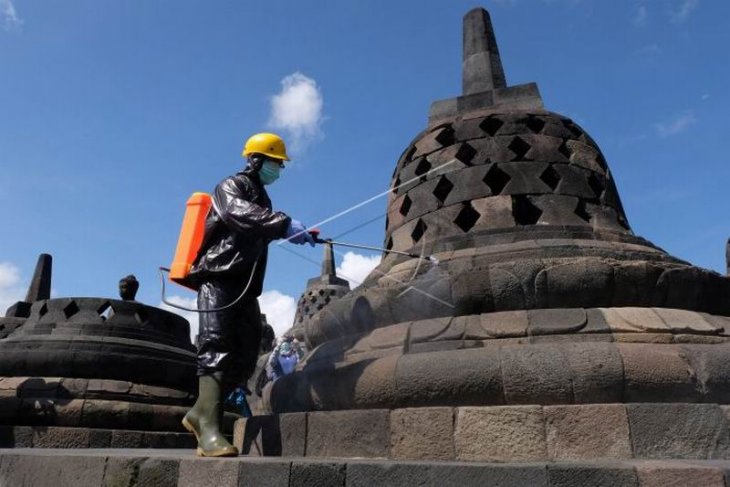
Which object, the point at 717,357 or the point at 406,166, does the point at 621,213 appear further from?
the point at 717,357

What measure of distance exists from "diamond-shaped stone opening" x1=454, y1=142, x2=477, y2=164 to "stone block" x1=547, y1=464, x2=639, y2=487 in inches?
157

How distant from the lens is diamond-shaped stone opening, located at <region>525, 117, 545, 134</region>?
6.04 meters

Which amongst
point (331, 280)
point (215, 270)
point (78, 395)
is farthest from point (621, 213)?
point (331, 280)

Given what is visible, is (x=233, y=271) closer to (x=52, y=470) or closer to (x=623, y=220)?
(x=52, y=470)

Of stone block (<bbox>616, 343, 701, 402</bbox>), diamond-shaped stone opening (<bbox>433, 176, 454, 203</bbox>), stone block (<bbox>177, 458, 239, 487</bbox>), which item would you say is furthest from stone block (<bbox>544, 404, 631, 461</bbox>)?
diamond-shaped stone opening (<bbox>433, 176, 454, 203</bbox>)

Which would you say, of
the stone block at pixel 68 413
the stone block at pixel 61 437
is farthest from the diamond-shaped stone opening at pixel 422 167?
the stone block at pixel 68 413

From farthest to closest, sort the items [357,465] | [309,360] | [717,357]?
[309,360] → [717,357] → [357,465]

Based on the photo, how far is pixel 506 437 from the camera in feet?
10.4

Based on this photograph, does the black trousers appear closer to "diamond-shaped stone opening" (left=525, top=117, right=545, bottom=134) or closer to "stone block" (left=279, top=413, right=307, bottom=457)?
"stone block" (left=279, top=413, right=307, bottom=457)

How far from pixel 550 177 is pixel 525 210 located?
19.7 inches

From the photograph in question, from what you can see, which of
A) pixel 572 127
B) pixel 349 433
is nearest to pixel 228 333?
pixel 349 433

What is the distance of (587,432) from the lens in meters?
3.08

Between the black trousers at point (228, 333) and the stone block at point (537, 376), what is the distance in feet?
5.46

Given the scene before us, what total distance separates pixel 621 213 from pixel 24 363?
795 centimetres
